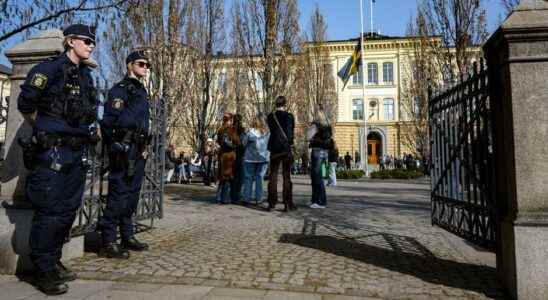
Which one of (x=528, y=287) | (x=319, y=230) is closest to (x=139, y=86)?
(x=319, y=230)

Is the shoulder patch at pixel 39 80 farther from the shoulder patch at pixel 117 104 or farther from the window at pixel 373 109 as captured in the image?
the window at pixel 373 109

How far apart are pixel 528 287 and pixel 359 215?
4576 mm

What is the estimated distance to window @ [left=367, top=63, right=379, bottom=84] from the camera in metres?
48.0

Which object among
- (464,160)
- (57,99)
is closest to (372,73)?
(464,160)

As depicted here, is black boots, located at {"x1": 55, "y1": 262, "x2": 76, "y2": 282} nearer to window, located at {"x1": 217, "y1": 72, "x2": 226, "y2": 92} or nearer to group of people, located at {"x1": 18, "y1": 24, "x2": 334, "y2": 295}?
group of people, located at {"x1": 18, "y1": 24, "x2": 334, "y2": 295}

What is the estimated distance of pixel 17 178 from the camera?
3840mm

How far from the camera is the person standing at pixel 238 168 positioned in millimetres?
8758

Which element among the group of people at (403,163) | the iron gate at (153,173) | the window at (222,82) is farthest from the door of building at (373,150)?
the iron gate at (153,173)

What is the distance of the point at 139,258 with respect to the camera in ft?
13.1

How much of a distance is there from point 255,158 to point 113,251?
5.04 meters

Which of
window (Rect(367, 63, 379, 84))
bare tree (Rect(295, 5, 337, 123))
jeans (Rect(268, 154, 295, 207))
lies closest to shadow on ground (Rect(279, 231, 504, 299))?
jeans (Rect(268, 154, 295, 207))

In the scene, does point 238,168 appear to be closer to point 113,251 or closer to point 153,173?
point 153,173

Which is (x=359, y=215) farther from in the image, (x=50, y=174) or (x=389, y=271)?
(x=50, y=174)

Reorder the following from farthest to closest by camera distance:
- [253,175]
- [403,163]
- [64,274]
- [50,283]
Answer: [403,163]
[253,175]
[64,274]
[50,283]
